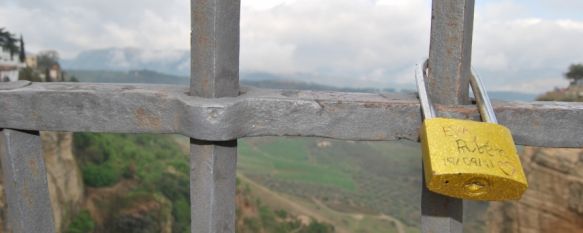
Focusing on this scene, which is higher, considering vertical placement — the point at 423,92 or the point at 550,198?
the point at 423,92

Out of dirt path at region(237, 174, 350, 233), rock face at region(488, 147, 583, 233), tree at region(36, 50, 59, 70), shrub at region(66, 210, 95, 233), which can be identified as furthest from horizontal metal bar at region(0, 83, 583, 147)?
tree at region(36, 50, 59, 70)

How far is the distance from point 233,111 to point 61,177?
19.2m

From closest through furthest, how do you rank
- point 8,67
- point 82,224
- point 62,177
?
point 62,177
point 82,224
point 8,67

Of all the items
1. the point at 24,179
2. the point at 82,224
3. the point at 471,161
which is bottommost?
the point at 82,224

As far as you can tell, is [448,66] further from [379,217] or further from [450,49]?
[379,217]

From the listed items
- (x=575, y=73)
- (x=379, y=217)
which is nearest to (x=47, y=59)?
(x=379, y=217)

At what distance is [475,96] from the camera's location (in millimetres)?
957

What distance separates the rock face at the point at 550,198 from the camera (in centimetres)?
876

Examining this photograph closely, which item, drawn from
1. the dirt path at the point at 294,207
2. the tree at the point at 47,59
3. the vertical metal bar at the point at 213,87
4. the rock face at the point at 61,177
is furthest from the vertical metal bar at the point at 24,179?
the tree at the point at 47,59

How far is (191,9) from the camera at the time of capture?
980 millimetres

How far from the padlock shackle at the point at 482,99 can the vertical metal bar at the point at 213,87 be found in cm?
50

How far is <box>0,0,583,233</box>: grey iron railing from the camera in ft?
3.10

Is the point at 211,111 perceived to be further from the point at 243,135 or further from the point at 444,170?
the point at 444,170

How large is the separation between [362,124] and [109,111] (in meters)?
0.54
